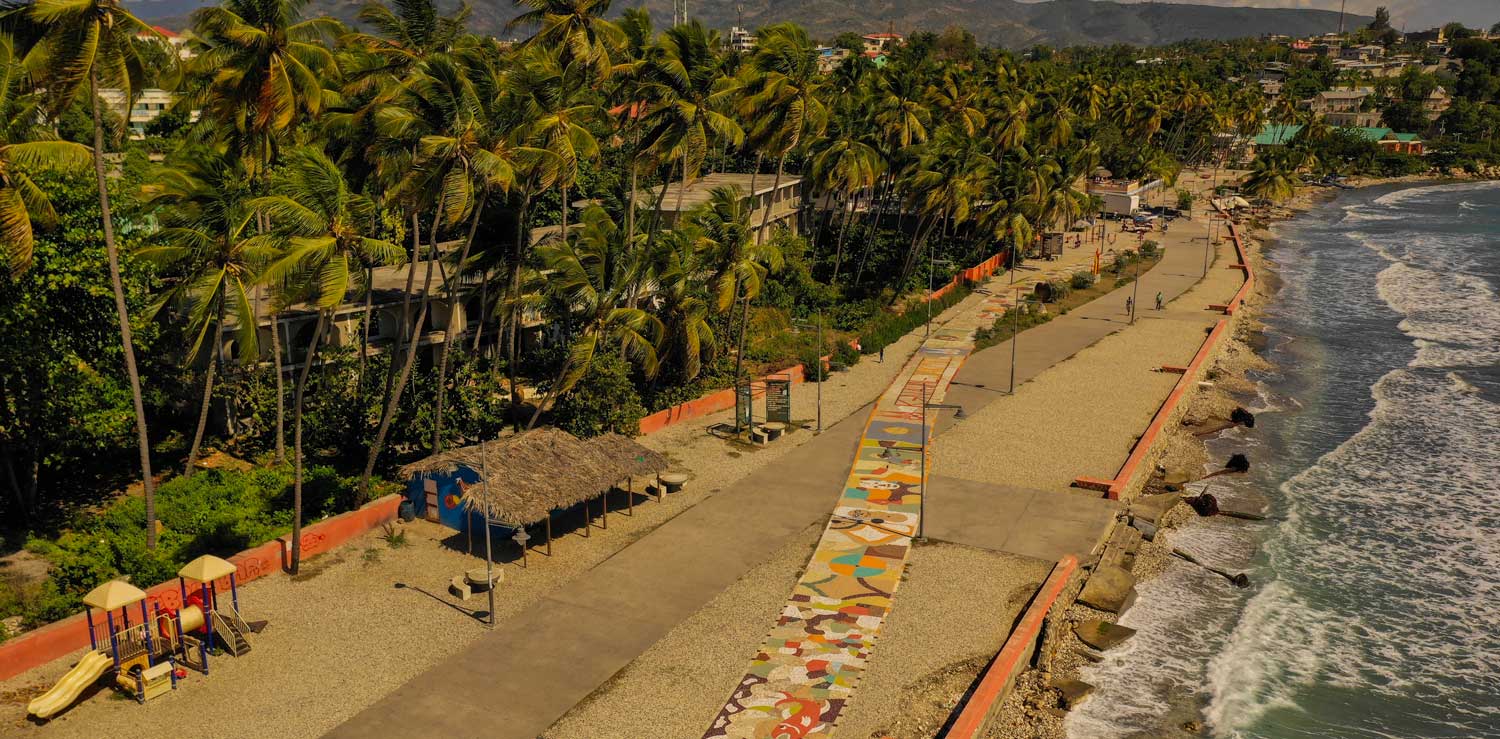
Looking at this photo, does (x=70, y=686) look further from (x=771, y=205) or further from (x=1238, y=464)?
(x=1238, y=464)

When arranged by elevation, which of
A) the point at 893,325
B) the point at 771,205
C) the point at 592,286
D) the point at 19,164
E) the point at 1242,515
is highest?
the point at 19,164

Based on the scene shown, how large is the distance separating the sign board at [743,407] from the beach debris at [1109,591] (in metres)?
13.7

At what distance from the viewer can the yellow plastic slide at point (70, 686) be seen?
19.3m

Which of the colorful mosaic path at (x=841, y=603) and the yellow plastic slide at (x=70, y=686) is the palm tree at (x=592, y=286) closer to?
the colorful mosaic path at (x=841, y=603)

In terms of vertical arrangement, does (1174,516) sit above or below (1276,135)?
below

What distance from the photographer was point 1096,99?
113 m

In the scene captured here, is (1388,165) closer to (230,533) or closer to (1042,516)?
(1042,516)

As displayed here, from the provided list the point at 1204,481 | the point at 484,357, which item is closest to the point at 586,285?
the point at 484,357

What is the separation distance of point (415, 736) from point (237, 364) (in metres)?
18.1

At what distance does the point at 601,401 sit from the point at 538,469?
640 centimetres

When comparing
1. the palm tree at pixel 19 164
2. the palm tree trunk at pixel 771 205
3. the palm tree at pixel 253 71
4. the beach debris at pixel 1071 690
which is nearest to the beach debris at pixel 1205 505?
the beach debris at pixel 1071 690

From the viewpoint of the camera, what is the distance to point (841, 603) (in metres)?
25.2

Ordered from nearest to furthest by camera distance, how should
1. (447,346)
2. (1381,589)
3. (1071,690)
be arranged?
(1071,690) < (447,346) < (1381,589)

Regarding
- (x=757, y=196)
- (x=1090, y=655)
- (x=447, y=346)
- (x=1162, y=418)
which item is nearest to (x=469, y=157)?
(x=447, y=346)
